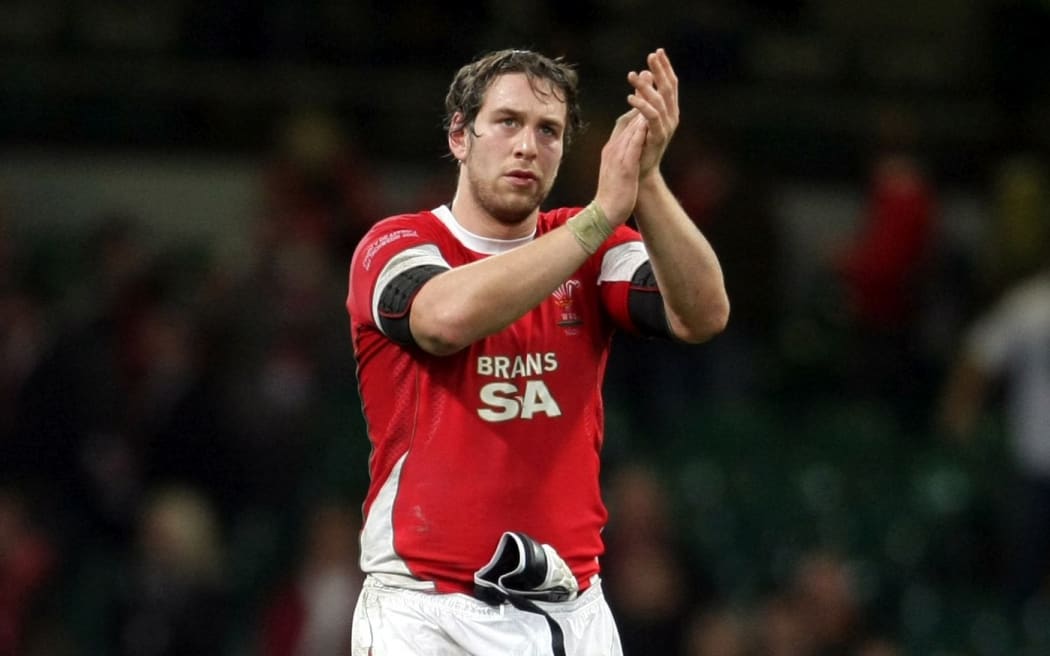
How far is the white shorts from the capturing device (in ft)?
15.4

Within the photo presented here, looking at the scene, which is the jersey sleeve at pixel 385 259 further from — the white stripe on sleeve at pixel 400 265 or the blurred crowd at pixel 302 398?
the blurred crowd at pixel 302 398

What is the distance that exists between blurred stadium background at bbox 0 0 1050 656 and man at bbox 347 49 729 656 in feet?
15.6

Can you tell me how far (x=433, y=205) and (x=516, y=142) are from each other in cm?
681

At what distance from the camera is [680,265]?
4586mm

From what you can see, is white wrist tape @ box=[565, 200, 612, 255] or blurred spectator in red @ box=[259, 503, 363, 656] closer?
white wrist tape @ box=[565, 200, 612, 255]

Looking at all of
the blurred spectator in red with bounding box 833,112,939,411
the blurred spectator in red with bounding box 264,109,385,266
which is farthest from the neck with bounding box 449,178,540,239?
the blurred spectator in red with bounding box 833,112,939,411

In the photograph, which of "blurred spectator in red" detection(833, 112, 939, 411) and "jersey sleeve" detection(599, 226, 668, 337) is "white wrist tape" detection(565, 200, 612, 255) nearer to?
"jersey sleeve" detection(599, 226, 668, 337)

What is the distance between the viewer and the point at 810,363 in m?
12.8

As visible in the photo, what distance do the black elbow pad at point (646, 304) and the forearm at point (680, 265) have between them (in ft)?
0.15

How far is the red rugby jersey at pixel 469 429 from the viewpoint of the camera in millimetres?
4695

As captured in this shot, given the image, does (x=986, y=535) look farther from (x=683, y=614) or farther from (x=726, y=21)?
(x=726, y=21)

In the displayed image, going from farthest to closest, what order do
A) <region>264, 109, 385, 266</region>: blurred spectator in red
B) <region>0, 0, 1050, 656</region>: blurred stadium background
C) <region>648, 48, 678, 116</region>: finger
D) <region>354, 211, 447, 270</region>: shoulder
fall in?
<region>264, 109, 385, 266</region>: blurred spectator in red → <region>0, 0, 1050, 656</region>: blurred stadium background → <region>354, 211, 447, 270</region>: shoulder → <region>648, 48, 678, 116</region>: finger

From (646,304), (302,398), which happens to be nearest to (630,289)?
(646,304)

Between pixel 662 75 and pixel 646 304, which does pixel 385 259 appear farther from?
pixel 662 75
